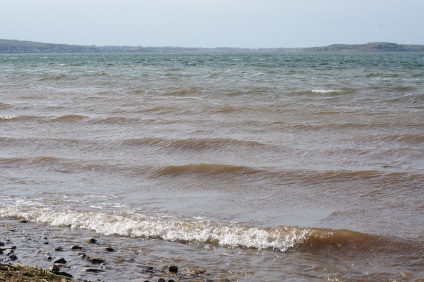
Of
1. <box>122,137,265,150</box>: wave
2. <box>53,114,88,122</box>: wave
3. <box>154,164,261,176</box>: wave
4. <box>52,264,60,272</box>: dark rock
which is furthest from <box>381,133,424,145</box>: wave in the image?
<box>52,264,60,272</box>: dark rock

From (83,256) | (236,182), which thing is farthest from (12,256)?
(236,182)

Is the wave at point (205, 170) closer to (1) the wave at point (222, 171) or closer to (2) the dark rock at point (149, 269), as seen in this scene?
(1) the wave at point (222, 171)

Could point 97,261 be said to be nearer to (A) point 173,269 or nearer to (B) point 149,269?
(B) point 149,269

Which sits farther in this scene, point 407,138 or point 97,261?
point 407,138

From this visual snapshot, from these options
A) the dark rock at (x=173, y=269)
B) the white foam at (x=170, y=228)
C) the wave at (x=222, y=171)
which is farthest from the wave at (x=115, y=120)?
the dark rock at (x=173, y=269)

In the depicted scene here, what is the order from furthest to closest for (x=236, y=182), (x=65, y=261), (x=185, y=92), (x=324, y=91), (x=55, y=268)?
1. (x=185, y=92)
2. (x=324, y=91)
3. (x=236, y=182)
4. (x=65, y=261)
5. (x=55, y=268)

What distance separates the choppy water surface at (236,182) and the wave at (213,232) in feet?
0.07

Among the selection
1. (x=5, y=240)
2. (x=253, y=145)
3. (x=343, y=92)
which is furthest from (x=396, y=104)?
(x=5, y=240)

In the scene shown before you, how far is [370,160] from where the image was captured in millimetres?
12750

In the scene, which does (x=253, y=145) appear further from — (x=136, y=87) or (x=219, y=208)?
(x=136, y=87)

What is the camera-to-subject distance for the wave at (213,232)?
791 centimetres

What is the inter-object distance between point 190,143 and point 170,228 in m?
6.59

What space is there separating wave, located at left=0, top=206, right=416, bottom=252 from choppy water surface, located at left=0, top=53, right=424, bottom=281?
0.07ft

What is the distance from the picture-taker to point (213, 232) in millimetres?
8250
